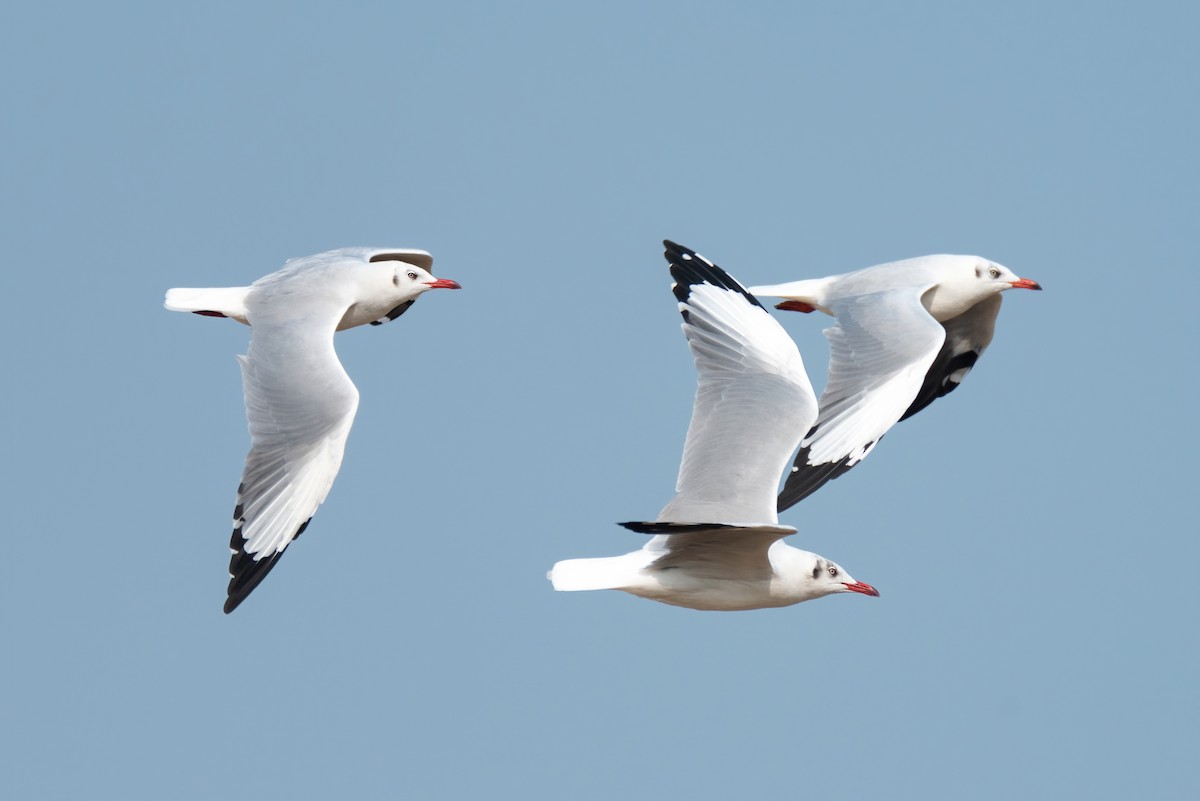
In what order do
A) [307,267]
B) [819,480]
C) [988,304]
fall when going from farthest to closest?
[988,304] < [307,267] < [819,480]

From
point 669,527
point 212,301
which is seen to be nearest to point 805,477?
point 669,527

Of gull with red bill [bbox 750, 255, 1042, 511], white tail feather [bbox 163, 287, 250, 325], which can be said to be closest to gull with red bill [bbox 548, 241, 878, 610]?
gull with red bill [bbox 750, 255, 1042, 511]

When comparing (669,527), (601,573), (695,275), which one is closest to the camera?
(669,527)

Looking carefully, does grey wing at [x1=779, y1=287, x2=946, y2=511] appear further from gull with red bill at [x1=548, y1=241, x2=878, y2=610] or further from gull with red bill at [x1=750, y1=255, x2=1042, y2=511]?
gull with red bill at [x1=548, y1=241, x2=878, y2=610]

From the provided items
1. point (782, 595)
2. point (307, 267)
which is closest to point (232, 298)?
point (307, 267)

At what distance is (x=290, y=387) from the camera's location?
12.3 meters

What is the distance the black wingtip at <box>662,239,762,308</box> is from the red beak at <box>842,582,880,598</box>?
208 centimetres

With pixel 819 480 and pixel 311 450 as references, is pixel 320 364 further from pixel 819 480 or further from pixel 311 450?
pixel 819 480

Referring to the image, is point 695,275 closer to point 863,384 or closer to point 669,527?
point 863,384

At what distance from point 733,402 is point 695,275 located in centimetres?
119

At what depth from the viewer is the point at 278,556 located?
11.9m

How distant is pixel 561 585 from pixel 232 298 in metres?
3.99


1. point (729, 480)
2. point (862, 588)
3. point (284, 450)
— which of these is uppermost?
point (284, 450)

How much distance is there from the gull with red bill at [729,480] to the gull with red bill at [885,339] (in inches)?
29.4
